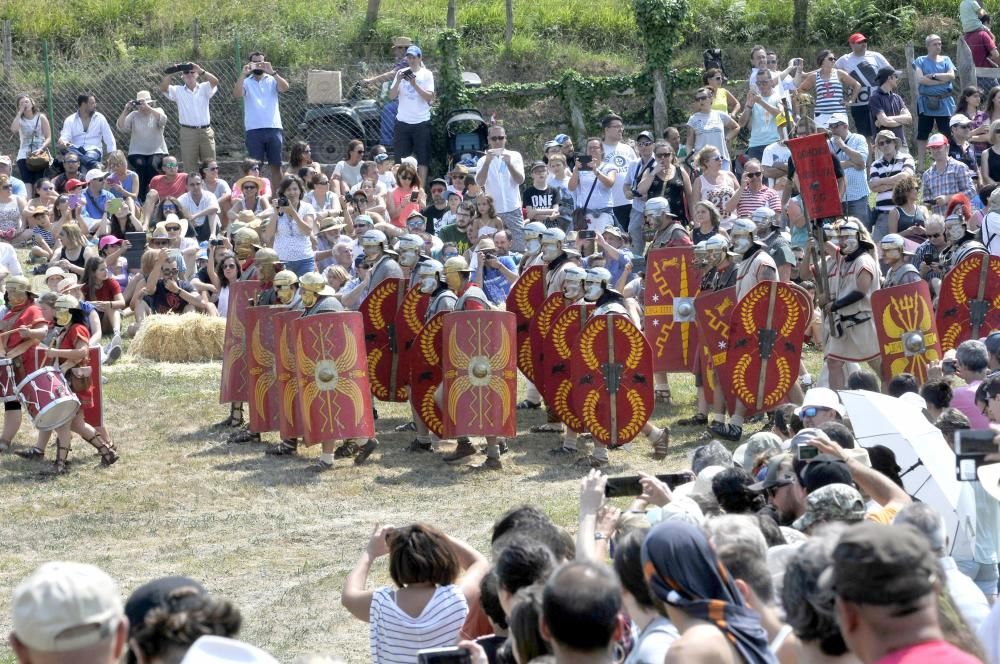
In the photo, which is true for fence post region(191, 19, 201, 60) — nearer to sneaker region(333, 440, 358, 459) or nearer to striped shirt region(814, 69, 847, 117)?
striped shirt region(814, 69, 847, 117)

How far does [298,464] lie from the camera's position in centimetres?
1244

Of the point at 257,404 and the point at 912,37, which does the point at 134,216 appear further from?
the point at 912,37

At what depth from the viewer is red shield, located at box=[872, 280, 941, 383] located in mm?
11734

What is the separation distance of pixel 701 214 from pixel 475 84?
10409mm

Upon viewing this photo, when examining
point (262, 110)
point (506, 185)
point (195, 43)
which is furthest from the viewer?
point (195, 43)

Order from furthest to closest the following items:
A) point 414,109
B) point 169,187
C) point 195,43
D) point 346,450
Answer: point 195,43
point 414,109
point 169,187
point 346,450

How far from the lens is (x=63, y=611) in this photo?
3.25 meters

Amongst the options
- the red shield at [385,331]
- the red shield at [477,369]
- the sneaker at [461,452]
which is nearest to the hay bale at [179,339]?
the red shield at [385,331]

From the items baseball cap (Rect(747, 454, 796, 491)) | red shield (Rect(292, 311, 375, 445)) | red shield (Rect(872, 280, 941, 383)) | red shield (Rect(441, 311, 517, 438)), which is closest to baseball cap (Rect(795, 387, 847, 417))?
baseball cap (Rect(747, 454, 796, 491))

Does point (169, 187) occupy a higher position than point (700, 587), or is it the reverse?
point (169, 187)

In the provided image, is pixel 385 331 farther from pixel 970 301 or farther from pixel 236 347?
pixel 970 301

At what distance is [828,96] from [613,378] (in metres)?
7.88

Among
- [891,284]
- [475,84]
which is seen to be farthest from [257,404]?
[475,84]

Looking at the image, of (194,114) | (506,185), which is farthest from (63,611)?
(194,114)
